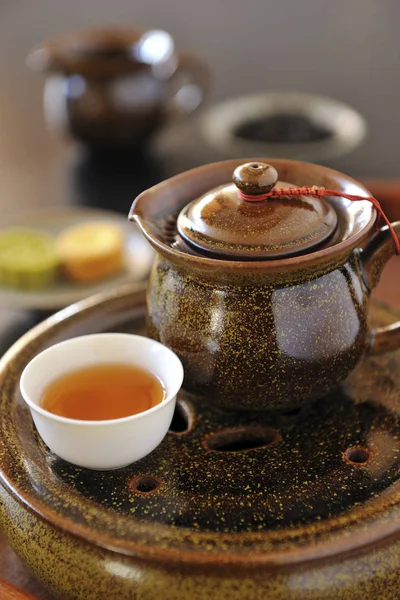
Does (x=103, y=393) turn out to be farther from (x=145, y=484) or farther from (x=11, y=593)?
(x=11, y=593)

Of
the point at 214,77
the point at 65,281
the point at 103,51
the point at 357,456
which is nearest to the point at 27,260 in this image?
the point at 65,281

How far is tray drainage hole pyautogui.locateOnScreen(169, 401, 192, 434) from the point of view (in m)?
0.88

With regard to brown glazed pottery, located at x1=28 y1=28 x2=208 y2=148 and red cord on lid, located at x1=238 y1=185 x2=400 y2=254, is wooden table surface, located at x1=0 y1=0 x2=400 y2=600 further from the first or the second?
red cord on lid, located at x1=238 y1=185 x2=400 y2=254

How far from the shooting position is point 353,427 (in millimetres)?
850

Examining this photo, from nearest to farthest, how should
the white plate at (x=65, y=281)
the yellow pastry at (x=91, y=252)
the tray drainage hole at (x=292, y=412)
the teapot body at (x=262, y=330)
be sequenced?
the teapot body at (x=262, y=330) → the tray drainage hole at (x=292, y=412) → the white plate at (x=65, y=281) → the yellow pastry at (x=91, y=252)

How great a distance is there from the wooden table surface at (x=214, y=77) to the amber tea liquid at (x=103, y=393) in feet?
1.53

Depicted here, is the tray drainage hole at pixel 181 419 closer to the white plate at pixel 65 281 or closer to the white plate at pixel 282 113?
the white plate at pixel 65 281

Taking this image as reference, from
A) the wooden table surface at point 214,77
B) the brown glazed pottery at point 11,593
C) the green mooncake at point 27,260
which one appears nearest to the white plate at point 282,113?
the wooden table surface at point 214,77

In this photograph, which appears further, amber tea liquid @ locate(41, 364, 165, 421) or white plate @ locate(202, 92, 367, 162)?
white plate @ locate(202, 92, 367, 162)

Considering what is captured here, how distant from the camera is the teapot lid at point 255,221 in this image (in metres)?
0.77

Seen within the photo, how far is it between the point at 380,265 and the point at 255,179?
0.59 ft

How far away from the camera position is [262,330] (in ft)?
2.56

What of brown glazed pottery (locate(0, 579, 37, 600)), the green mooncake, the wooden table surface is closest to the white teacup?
brown glazed pottery (locate(0, 579, 37, 600))

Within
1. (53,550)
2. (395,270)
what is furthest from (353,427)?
(395,270)
